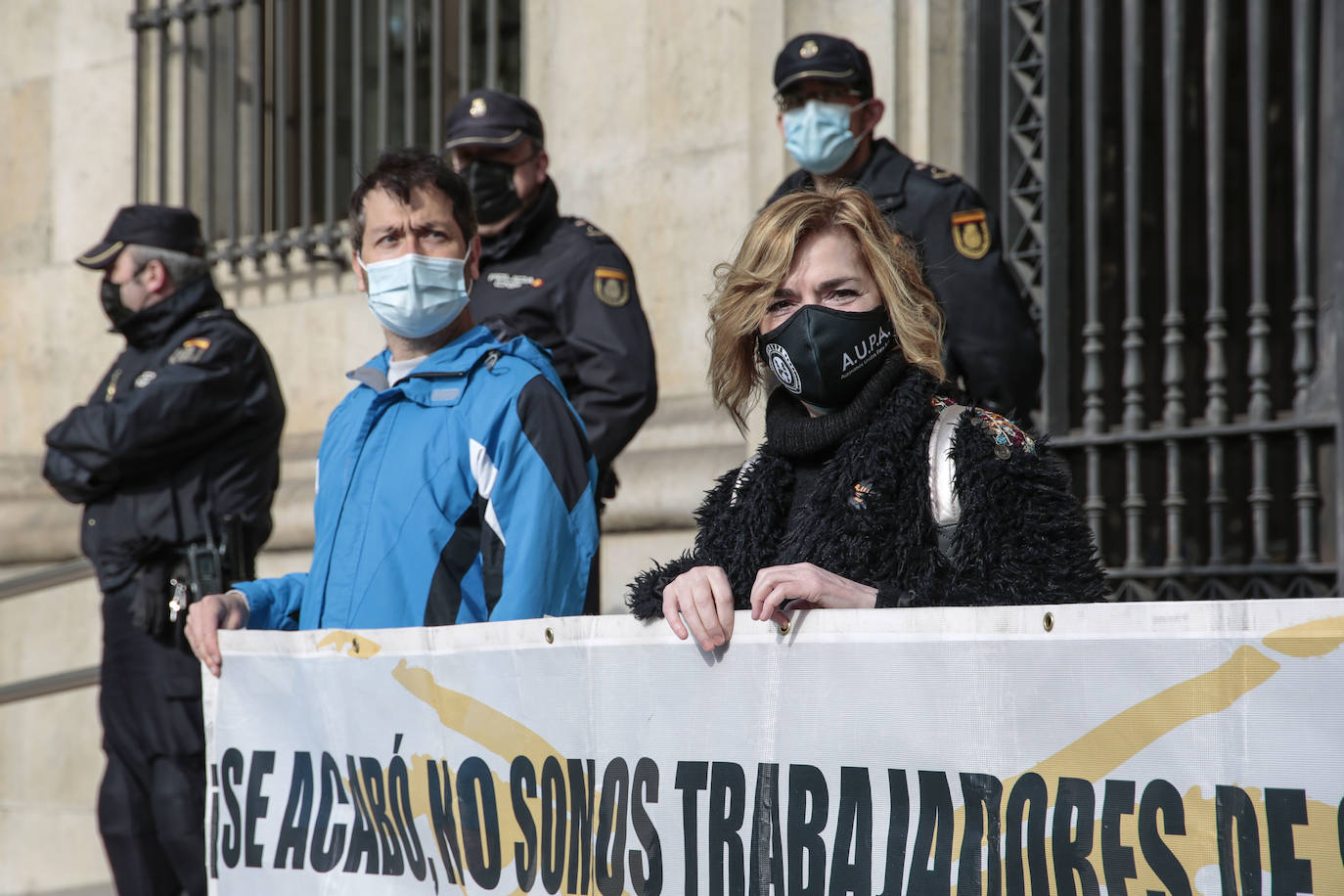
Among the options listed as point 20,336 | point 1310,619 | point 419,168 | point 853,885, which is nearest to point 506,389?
point 419,168

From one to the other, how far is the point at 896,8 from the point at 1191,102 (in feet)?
9.62

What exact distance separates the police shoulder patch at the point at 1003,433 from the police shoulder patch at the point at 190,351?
9.38ft

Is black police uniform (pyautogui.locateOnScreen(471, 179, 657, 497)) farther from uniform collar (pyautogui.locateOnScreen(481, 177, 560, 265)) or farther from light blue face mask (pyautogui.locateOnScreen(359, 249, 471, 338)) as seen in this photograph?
light blue face mask (pyautogui.locateOnScreen(359, 249, 471, 338))

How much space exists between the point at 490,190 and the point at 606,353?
23.9 inches

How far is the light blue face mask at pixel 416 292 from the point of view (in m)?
3.23

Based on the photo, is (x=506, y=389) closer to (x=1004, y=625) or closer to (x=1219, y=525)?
(x=1004, y=625)

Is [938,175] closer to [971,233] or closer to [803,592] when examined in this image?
[971,233]

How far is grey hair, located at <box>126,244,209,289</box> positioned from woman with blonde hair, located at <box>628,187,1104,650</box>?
2.62 metres

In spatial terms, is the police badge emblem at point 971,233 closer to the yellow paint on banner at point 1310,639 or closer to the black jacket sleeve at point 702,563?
the black jacket sleeve at point 702,563

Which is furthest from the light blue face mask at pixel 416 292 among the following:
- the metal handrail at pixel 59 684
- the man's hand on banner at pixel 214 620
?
the metal handrail at pixel 59 684

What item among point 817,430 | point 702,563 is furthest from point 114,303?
point 817,430

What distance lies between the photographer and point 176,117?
8516 millimetres

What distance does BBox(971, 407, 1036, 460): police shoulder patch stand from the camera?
224cm

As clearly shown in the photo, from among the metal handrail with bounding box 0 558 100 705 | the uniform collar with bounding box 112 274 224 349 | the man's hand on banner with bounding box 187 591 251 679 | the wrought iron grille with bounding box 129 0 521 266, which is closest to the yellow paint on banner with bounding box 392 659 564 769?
the man's hand on banner with bounding box 187 591 251 679
